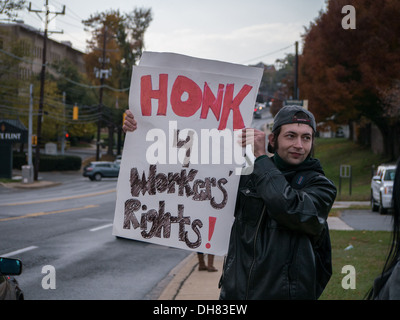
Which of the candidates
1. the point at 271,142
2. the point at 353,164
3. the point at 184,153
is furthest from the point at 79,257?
the point at 353,164

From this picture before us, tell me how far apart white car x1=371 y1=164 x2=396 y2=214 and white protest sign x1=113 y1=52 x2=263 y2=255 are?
51.0 feet

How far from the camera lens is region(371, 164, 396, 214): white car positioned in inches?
743

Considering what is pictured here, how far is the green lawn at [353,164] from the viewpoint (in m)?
29.9

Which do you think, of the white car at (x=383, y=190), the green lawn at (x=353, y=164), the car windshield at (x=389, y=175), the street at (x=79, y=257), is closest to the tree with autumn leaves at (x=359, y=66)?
the green lawn at (x=353, y=164)

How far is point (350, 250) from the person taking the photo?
11234 mm

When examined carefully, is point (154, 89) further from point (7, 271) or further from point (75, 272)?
point (75, 272)

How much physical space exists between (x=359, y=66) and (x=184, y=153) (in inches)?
1314

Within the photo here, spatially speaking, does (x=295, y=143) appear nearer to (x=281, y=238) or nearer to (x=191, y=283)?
(x=281, y=238)

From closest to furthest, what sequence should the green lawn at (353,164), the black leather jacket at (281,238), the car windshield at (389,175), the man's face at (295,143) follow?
1. the black leather jacket at (281,238)
2. the man's face at (295,143)
3. the car windshield at (389,175)
4. the green lawn at (353,164)

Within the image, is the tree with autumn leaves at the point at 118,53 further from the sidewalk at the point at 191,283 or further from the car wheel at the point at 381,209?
the sidewalk at the point at 191,283

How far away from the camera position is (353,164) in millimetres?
43062

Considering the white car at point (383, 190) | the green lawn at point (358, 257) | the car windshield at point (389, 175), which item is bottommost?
the green lawn at point (358, 257)

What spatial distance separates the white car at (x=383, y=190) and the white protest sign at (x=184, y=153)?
1554 centimetres
